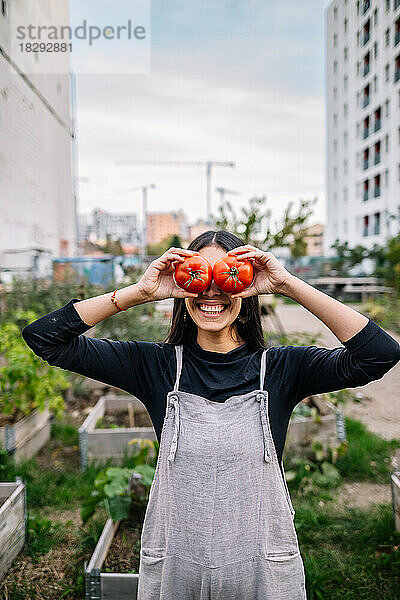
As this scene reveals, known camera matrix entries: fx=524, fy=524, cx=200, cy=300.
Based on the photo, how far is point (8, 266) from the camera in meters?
6.23

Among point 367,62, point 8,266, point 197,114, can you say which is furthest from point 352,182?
point 8,266

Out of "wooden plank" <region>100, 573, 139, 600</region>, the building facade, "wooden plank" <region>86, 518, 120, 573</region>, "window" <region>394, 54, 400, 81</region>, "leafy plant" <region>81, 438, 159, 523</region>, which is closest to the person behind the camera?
"wooden plank" <region>100, 573, 139, 600</region>

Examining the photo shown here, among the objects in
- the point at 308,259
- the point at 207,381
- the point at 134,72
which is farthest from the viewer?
the point at 308,259

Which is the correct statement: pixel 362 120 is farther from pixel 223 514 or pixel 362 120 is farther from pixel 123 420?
pixel 223 514

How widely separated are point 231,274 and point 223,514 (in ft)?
2.09

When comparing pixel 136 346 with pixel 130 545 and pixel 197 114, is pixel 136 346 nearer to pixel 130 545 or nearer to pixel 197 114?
pixel 130 545

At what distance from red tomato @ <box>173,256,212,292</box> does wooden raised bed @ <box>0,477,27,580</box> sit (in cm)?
158

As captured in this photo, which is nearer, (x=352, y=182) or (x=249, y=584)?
(x=249, y=584)

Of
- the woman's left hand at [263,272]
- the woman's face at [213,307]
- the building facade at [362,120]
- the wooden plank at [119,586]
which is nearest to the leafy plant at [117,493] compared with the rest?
the wooden plank at [119,586]

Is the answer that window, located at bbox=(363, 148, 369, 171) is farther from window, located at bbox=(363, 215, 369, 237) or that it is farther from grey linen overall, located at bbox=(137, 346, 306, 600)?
grey linen overall, located at bbox=(137, 346, 306, 600)

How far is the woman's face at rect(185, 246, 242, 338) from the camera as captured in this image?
1.50 meters

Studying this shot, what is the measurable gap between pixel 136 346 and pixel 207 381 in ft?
0.81

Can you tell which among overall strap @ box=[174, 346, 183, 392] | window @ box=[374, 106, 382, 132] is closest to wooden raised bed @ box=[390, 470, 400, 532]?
overall strap @ box=[174, 346, 183, 392]
